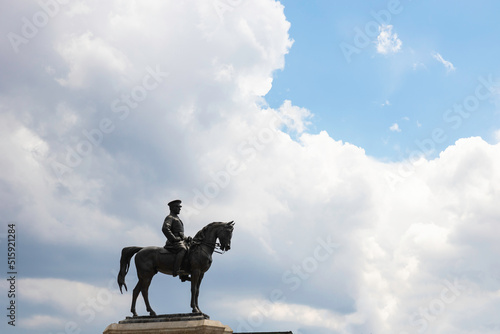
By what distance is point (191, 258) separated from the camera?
27844 millimetres

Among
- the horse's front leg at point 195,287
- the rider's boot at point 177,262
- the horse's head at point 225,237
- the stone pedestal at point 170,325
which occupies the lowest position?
the stone pedestal at point 170,325

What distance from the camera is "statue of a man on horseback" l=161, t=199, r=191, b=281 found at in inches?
1096

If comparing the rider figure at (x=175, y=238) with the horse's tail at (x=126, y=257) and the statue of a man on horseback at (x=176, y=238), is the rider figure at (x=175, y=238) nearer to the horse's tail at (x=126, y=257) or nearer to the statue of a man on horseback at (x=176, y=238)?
the statue of a man on horseback at (x=176, y=238)

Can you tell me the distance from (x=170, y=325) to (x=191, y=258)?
2.99 m

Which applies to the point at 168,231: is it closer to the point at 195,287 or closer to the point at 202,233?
the point at 202,233

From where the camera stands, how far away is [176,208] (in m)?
29.1

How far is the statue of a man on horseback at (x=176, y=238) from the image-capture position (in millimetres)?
27828

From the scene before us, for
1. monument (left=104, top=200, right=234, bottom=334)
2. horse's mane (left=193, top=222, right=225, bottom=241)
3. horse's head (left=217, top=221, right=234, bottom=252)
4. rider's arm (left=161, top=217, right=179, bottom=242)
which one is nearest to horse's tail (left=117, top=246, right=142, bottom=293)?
monument (left=104, top=200, right=234, bottom=334)

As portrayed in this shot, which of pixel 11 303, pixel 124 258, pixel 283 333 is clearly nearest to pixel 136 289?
pixel 124 258

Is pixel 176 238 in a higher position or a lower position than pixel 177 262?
higher

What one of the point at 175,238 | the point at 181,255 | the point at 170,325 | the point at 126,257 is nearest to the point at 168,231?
the point at 175,238

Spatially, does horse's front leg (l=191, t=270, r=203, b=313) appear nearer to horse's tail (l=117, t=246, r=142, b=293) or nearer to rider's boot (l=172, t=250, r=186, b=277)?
rider's boot (l=172, t=250, r=186, b=277)

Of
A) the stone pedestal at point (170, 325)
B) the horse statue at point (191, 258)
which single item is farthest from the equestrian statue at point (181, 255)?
the stone pedestal at point (170, 325)

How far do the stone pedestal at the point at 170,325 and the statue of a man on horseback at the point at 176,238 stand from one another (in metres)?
2.08
